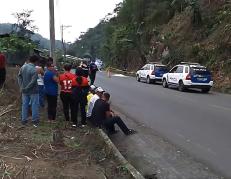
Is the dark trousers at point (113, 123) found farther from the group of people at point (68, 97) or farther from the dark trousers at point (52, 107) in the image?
the dark trousers at point (52, 107)

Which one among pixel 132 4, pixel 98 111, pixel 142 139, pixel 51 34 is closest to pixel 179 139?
pixel 142 139

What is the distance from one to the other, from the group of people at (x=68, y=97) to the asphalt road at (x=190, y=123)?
1.61m

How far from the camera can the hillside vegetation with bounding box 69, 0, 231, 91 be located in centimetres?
3553

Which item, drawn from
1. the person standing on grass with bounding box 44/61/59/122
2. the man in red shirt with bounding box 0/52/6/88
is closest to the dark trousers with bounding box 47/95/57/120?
the person standing on grass with bounding box 44/61/59/122

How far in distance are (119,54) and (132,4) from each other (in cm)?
846

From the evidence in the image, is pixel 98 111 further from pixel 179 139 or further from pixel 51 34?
pixel 51 34

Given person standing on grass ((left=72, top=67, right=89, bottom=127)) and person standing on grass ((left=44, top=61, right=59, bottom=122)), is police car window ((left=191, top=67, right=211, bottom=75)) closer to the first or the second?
person standing on grass ((left=72, top=67, right=89, bottom=127))

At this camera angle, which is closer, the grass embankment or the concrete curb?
the grass embankment

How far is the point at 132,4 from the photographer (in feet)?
228

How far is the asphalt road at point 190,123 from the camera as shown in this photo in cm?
1035

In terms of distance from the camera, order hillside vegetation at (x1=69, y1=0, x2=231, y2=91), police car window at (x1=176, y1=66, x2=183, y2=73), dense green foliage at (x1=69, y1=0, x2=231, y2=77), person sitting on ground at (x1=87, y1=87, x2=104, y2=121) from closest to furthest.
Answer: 1. person sitting on ground at (x1=87, y1=87, x2=104, y2=121)
2. police car window at (x1=176, y1=66, x2=183, y2=73)
3. hillside vegetation at (x1=69, y1=0, x2=231, y2=91)
4. dense green foliage at (x1=69, y1=0, x2=231, y2=77)

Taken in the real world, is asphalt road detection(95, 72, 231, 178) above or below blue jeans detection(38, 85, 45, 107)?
below

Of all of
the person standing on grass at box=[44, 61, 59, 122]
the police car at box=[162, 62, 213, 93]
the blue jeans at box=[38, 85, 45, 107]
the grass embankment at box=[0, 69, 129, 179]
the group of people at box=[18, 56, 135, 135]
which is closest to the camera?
the grass embankment at box=[0, 69, 129, 179]

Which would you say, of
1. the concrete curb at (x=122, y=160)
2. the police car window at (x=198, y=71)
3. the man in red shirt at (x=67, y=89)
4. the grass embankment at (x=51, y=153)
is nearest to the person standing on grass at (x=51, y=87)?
the man in red shirt at (x=67, y=89)
